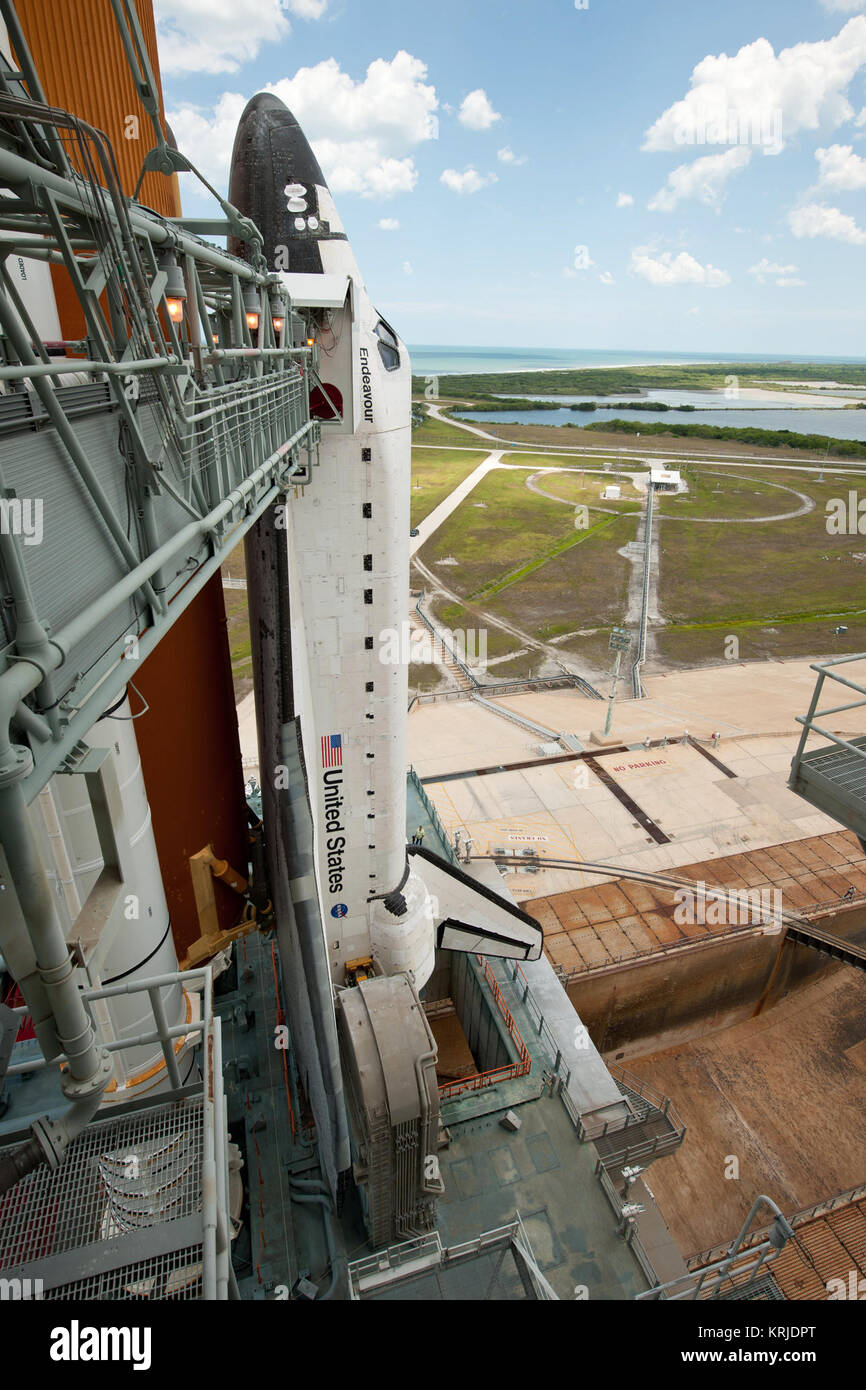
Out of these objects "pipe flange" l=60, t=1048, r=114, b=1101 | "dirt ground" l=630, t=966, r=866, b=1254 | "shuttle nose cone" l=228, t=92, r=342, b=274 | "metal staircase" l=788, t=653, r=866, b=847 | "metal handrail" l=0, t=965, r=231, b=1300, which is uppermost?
"shuttle nose cone" l=228, t=92, r=342, b=274

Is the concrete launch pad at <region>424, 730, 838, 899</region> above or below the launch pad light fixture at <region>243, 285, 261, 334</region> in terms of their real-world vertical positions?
below

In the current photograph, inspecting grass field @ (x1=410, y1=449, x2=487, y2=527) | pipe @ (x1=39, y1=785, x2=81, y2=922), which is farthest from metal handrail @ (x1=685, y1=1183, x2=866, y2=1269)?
grass field @ (x1=410, y1=449, x2=487, y2=527)

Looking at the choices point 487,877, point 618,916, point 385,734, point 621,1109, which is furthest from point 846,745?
point 618,916

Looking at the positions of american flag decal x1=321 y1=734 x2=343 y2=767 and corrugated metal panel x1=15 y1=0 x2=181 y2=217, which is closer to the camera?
corrugated metal panel x1=15 y1=0 x2=181 y2=217

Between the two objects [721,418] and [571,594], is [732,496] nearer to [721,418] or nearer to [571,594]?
[571,594]

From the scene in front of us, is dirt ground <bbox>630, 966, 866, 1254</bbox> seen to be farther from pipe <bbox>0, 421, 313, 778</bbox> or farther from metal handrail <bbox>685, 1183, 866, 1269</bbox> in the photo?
pipe <bbox>0, 421, 313, 778</bbox>
